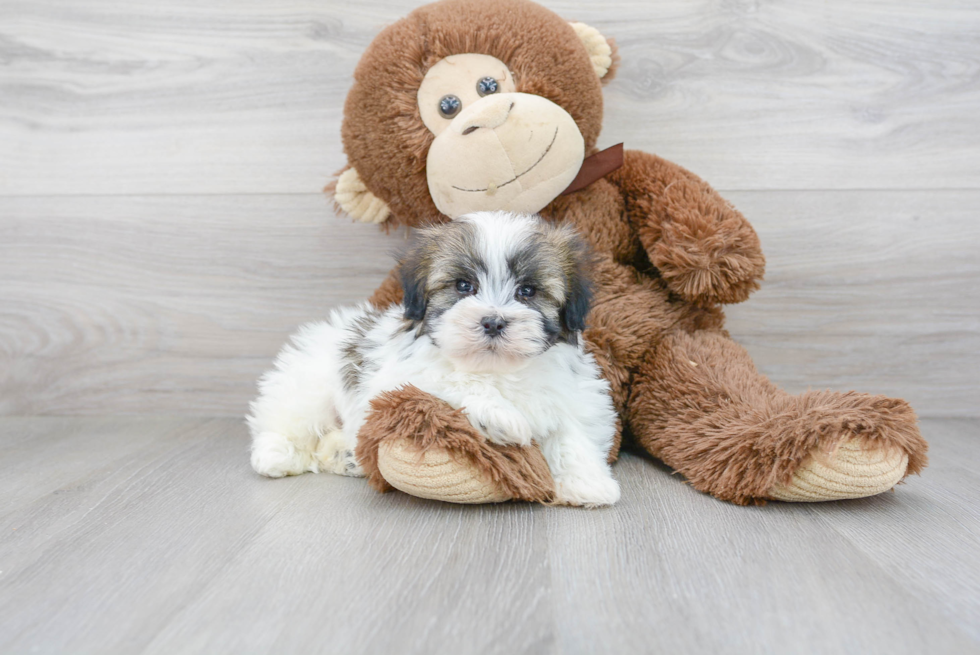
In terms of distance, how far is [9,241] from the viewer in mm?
2016

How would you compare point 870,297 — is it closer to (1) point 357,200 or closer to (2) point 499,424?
(2) point 499,424

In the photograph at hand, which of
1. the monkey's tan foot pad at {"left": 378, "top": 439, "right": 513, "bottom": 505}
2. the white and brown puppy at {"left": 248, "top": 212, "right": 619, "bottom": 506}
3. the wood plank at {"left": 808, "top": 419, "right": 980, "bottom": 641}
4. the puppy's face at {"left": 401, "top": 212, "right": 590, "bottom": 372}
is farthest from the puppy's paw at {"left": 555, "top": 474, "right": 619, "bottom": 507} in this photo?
the wood plank at {"left": 808, "top": 419, "right": 980, "bottom": 641}

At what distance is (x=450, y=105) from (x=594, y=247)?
45 centimetres

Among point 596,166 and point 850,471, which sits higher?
point 596,166

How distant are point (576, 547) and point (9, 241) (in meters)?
1.86

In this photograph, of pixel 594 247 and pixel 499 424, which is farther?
pixel 594 247

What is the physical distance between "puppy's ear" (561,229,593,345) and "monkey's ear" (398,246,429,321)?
26 centimetres

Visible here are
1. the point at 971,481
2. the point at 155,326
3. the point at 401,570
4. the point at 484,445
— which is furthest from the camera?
the point at 155,326

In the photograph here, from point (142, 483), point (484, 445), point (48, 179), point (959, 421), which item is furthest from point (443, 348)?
point (959, 421)

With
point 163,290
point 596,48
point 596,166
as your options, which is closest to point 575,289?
point 596,166

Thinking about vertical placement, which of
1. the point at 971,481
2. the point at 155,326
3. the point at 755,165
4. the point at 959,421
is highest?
the point at 755,165

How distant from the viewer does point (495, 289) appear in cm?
124

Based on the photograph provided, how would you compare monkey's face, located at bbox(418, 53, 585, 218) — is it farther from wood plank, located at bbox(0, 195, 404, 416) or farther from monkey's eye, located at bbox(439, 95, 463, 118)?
wood plank, located at bbox(0, 195, 404, 416)

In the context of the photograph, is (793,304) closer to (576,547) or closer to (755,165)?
(755,165)
